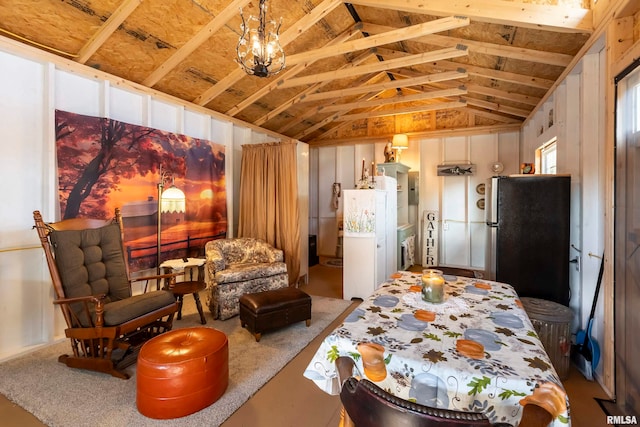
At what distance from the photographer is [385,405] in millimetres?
693

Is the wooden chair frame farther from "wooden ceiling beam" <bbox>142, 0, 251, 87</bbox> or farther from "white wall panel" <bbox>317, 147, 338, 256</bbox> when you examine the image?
"white wall panel" <bbox>317, 147, 338, 256</bbox>

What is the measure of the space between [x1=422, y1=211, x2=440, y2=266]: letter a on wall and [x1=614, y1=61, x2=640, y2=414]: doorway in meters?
4.14

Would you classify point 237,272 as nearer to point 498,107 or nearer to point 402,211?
point 402,211

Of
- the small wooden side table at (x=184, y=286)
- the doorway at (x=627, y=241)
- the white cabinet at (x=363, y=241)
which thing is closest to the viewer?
the doorway at (x=627, y=241)

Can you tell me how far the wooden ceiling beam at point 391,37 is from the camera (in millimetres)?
2891

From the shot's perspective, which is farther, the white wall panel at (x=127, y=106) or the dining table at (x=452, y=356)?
the white wall panel at (x=127, y=106)

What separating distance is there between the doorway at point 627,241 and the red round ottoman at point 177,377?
269 centimetres

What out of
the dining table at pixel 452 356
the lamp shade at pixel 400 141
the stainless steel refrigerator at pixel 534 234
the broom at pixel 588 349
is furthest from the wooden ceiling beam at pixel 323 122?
the dining table at pixel 452 356

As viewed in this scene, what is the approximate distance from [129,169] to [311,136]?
4697 millimetres

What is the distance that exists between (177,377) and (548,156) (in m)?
4.97

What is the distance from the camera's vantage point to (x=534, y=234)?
290 centimetres

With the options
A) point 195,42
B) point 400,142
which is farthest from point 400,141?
point 195,42

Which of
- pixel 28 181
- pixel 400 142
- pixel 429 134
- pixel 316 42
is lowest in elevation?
pixel 28 181

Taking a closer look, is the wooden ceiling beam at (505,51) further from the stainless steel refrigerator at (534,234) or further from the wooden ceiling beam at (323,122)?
the wooden ceiling beam at (323,122)
